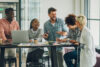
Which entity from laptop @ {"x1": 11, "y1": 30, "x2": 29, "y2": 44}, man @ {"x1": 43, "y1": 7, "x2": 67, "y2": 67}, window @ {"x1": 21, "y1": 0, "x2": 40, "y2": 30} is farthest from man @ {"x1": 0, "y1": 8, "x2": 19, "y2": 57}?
window @ {"x1": 21, "y1": 0, "x2": 40, "y2": 30}

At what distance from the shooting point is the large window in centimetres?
712

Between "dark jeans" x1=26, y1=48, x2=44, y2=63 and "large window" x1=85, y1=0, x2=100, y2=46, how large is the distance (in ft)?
8.32

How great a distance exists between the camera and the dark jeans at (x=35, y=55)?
204 inches

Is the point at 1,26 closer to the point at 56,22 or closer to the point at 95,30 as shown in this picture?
the point at 56,22

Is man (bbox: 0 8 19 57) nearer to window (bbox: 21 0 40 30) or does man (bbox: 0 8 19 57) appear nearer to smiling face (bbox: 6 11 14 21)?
smiling face (bbox: 6 11 14 21)

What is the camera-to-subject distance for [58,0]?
813 cm

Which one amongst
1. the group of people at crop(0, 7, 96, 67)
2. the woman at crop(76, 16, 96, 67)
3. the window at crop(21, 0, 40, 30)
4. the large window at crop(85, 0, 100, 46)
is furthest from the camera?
the window at crop(21, 0, 40, 30)

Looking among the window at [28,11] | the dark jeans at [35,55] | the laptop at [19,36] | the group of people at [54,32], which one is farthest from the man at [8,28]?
the window at [28,11]

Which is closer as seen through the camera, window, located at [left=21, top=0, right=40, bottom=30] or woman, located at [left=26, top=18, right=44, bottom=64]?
woman, located at [left=26, top=18, right=44, bottom=64]

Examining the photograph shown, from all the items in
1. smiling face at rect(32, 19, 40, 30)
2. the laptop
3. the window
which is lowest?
the laptop

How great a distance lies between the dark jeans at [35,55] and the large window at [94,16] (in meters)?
2.54

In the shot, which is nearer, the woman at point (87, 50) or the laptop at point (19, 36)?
the woman at point (87, 50)

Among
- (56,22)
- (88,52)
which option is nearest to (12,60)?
(56,22)

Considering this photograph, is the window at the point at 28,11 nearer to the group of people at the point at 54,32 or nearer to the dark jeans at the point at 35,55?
the group of people at the point at 54,32
